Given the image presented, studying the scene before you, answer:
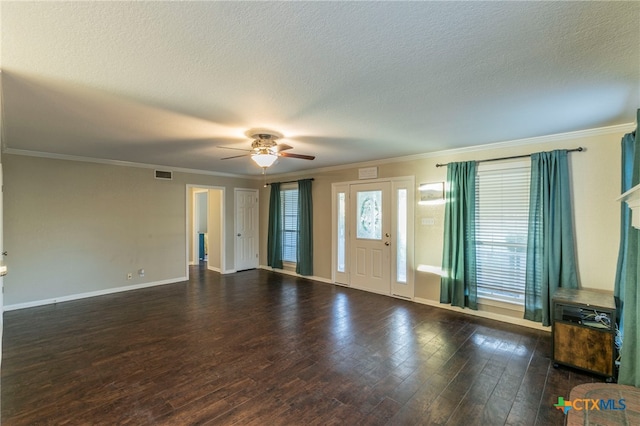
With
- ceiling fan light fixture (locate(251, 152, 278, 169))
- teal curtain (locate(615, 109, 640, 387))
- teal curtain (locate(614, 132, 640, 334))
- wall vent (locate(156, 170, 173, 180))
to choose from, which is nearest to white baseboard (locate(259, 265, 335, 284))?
wall vent (locate(156, 170, 173, 180))

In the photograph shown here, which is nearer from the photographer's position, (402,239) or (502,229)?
(502,229)

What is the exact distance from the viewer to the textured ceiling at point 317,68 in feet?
4.74

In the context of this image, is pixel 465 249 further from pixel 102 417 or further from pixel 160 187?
pixel 160 187

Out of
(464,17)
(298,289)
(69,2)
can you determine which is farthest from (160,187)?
(464,17)

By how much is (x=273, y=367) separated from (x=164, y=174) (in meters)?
4.94

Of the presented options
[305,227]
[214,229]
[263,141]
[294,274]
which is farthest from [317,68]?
[214,229]

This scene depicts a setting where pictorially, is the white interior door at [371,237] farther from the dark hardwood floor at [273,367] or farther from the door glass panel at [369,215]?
the dark hardwood floor at [273,367]

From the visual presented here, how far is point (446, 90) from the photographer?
2.33 meters

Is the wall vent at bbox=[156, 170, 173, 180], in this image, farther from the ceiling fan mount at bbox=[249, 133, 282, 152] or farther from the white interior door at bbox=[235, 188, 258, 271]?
the ceiling fan mount at bbox=[249, 133, 282, 152]

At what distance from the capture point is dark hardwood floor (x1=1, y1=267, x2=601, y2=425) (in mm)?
2145

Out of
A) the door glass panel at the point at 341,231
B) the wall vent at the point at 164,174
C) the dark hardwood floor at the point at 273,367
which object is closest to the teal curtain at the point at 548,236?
the dark hardwood floor at the point at 273,367

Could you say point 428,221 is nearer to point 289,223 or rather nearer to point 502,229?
point 502,229

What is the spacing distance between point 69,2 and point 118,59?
0.50 meters

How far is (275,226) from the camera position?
731 centimetres
